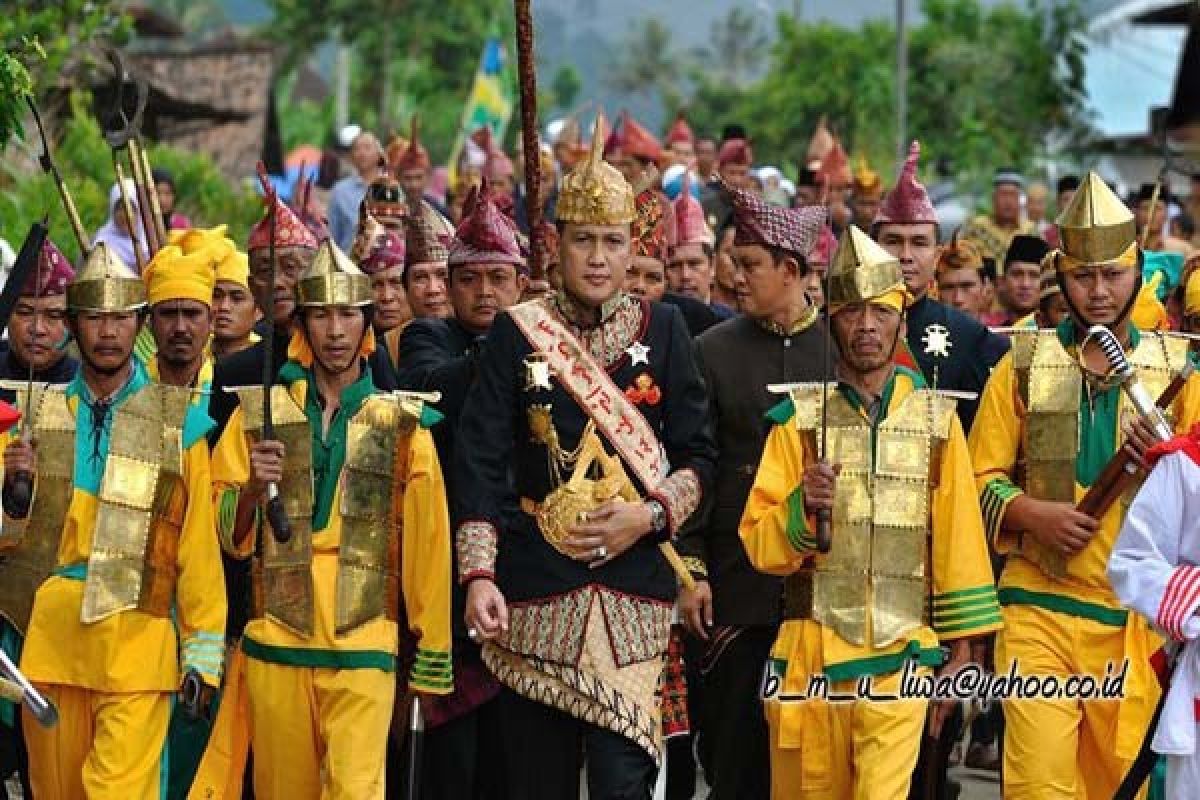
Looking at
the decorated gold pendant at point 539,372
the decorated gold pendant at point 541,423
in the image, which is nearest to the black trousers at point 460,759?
the decorated gold pendant at point 541,423

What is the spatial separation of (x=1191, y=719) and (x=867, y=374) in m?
1.90

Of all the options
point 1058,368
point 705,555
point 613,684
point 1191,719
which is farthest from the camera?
point 705,555

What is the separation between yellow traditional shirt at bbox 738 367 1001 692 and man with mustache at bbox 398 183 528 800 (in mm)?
1035

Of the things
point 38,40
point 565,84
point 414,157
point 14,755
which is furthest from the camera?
point 565,84

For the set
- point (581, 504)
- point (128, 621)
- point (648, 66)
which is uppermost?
point (648, 66)

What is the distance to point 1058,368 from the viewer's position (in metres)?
9.57

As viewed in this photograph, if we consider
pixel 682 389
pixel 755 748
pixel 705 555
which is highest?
pixel 682 389

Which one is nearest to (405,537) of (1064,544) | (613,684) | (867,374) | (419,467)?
(419,467)

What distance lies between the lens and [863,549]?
916 centimetres

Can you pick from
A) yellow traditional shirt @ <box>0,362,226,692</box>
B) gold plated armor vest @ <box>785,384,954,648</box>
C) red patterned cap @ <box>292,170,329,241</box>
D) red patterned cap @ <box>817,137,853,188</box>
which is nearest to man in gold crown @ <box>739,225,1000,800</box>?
gold plated armor vest @ <box>785,384,954,648</box>

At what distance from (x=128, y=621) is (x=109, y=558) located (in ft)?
0.73

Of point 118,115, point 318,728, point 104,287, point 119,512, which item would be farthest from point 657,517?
point 118,115

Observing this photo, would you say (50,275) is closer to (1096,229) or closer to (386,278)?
(386,278)

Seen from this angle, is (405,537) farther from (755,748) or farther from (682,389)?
(755,748)
